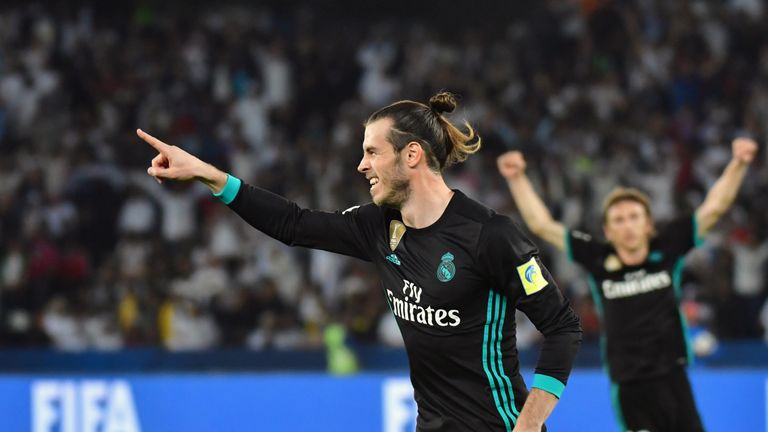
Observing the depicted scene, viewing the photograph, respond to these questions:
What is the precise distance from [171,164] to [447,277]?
1070 mm

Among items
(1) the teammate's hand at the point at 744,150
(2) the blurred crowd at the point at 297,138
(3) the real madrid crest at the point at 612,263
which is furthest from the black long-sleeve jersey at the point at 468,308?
(2) the blurred crowd at the point at 297,138

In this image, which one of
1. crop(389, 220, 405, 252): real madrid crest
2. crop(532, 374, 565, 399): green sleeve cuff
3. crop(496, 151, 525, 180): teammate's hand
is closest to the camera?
crop(532, 374, 565, 399): green sleeve cuff

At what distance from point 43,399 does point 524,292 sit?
637cm

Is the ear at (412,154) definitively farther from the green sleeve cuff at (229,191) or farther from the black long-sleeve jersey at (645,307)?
the black long-sleeve jersey at (645,307)

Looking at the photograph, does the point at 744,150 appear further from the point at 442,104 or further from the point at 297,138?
the point at 297,138

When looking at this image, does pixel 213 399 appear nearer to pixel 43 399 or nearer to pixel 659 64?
pixel 43 399

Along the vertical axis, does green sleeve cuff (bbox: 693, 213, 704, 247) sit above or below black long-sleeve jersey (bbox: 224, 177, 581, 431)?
above

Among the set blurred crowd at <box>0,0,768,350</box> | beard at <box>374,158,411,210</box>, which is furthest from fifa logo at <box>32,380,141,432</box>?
beard at <box>374,158,411,210</box>

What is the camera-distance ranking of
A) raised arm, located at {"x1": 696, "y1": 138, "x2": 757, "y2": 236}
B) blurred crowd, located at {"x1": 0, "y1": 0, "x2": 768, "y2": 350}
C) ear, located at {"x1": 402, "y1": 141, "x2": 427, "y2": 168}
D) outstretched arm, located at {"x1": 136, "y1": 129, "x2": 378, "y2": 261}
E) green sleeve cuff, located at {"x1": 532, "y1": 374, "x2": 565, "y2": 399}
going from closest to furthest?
green sleeve cuff, located at {"x1": 532, "y1": 374, "x2": 565, "y2": 399} → outstretched arm, located at {"x1": 136, "y1": 129, "x2": 378, "y2": 261} → ear, located at {"x1": 402, "y1": 141, "x2": 427, "y2": 168} → raised arm, located at {"x1": 696, "y1": 138, "x2": 757, "y2": 236} → blurred crowd, located at {"x1": 0, "y1": 0, "x2": 768, "y2": 350}

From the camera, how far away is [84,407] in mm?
9453

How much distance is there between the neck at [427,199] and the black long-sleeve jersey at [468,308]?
3 cm

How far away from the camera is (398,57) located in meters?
16.9

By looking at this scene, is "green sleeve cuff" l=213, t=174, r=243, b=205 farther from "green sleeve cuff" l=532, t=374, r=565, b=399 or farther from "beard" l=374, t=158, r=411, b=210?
"green sleeve cuff" l=532, t=374, r=565, b=399

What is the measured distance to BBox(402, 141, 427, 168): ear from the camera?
174 inches
